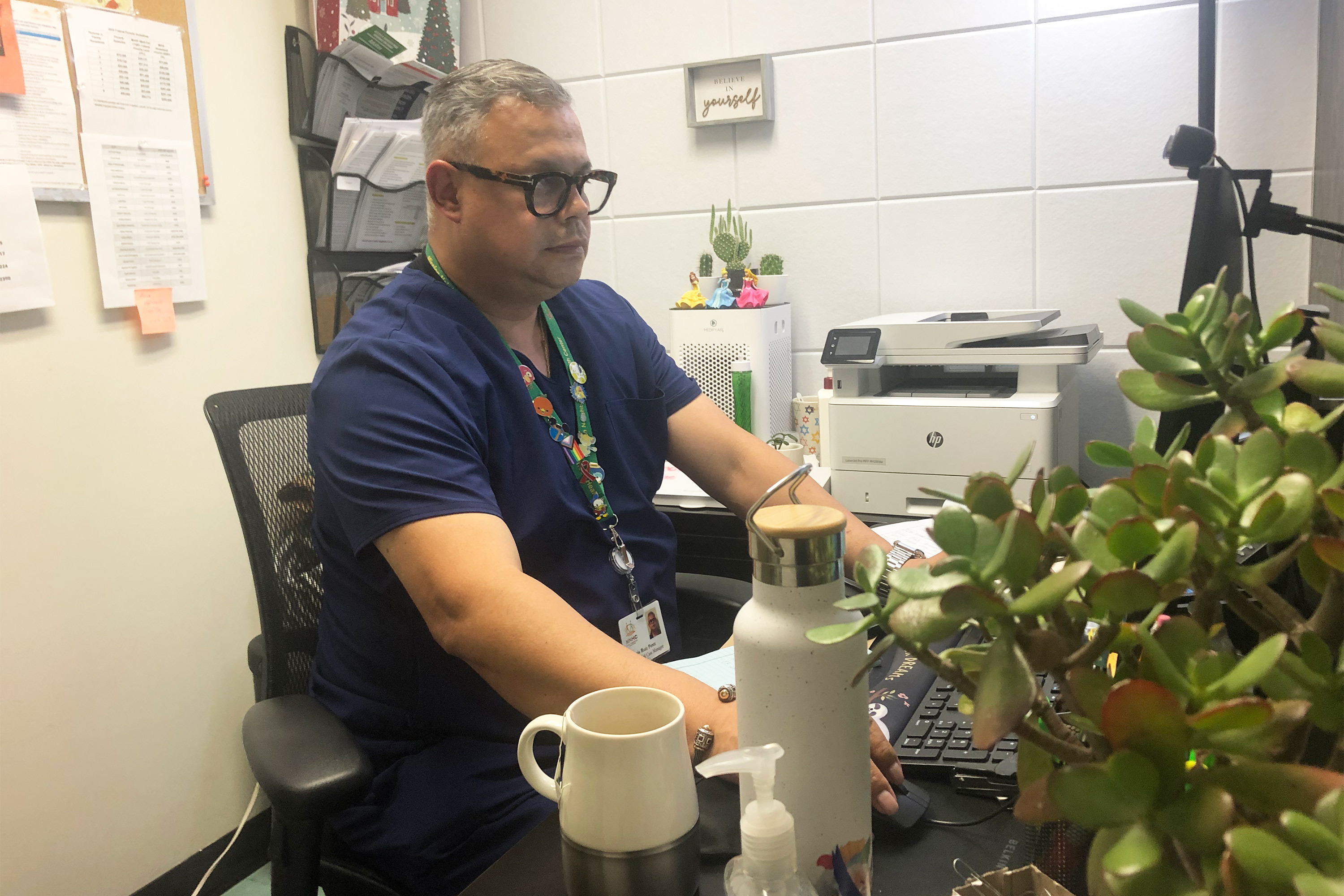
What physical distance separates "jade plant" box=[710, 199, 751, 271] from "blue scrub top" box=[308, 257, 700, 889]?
94 centimetres

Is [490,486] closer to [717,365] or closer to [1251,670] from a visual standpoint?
[1251,670]

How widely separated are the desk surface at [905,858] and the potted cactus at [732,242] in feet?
5.76

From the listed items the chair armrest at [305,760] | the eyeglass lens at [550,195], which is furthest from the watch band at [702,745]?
the eyeglass lens at [550,195]

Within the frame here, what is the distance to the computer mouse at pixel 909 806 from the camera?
737mm

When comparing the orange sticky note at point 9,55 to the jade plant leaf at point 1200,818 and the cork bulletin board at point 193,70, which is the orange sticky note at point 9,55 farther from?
the jade plant leaf at point 1200,818

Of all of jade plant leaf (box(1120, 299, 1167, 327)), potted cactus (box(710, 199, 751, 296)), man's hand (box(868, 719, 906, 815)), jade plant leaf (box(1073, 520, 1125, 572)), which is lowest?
man's hand (box(868, 719, 906, 815))

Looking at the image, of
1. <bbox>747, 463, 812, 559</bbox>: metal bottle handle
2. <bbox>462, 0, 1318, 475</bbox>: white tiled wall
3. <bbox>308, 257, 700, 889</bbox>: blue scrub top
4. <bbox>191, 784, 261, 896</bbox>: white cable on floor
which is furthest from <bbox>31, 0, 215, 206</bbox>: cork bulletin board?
<bbox>747, 463, 812, 559</bbox>: metal bottle handle

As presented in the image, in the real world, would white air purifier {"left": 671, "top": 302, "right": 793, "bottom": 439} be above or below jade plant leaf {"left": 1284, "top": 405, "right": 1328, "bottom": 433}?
below

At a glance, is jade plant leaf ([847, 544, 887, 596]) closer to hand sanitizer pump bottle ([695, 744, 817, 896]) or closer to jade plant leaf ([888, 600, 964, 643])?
jade plant leaf ([888, 600, 964, 643])

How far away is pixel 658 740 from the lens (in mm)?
604

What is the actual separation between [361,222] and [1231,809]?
8.25 ft

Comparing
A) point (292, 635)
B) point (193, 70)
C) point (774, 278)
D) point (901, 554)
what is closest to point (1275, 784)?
point (901, 554)

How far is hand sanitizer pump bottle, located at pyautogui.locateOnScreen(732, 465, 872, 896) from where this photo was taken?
59 cm

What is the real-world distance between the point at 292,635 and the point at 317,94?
1.56 meters
